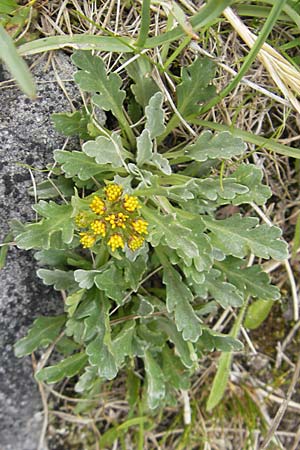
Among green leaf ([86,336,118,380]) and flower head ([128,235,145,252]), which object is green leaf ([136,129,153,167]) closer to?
flower head ([128,235,145,252])

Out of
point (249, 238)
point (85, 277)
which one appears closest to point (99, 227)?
point (85, 277)

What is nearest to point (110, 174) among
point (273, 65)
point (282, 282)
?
point (273, 65)

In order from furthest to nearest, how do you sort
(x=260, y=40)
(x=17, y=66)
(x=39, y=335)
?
(x=39, y=335) → (x=260, y=40) → (x=17, y=66)

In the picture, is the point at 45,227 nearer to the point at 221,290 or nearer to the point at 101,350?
the point at 101,350

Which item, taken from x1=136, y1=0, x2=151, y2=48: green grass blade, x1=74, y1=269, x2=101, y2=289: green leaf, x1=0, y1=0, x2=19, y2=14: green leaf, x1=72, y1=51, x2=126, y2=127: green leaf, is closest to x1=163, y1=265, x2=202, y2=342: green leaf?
x1=74, y1=269, x2=101, y2=289: green leaf

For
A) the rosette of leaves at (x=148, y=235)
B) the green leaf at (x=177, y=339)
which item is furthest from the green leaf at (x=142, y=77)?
the green leaf at (x=177, y=339)

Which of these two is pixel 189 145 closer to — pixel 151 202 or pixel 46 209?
pixel 151 202
